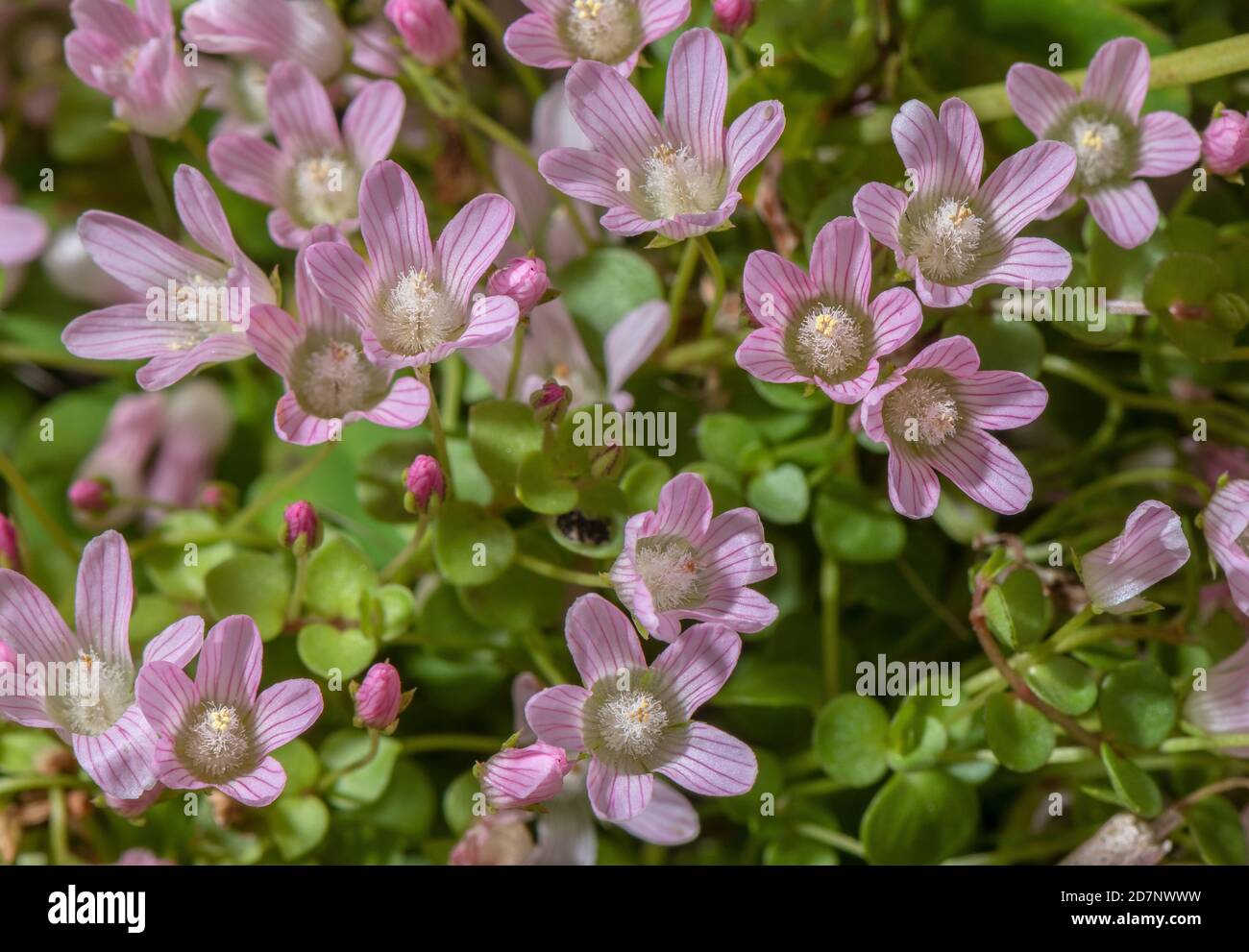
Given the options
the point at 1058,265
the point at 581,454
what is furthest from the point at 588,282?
the point at 1058,265

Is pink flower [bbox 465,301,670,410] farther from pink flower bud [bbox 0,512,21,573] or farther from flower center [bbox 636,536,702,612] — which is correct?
pink flower bud [bbox 0,512,21,573]

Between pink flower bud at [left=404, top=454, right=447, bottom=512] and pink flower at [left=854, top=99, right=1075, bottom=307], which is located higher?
pink flower at [left=854, top=99, right=1075, bottom=307]

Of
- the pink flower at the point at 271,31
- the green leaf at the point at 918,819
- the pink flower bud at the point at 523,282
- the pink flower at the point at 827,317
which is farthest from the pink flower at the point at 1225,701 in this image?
the pink flower at the point at 271,31

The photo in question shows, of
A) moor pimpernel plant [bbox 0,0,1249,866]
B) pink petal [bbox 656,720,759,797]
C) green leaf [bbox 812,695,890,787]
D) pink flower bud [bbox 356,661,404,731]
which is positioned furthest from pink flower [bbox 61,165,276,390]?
green leaf [bbox 812,695,890,787]

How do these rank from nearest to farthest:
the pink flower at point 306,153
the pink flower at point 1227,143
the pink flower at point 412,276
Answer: the pink flower at point 412,276
the pink flower at point 1227,143
the pink flower at point 306,153

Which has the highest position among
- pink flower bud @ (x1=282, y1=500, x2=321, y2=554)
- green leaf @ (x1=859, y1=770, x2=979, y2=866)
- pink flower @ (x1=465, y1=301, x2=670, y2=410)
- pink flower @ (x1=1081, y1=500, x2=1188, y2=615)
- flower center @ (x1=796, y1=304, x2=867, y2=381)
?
pink flower @ (x1=465, y1=301, x2=670, y2=410)

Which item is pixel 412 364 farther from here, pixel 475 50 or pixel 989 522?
pixel 989 522

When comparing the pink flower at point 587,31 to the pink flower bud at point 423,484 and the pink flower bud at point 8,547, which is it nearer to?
the pink flower bud at point 423,484
